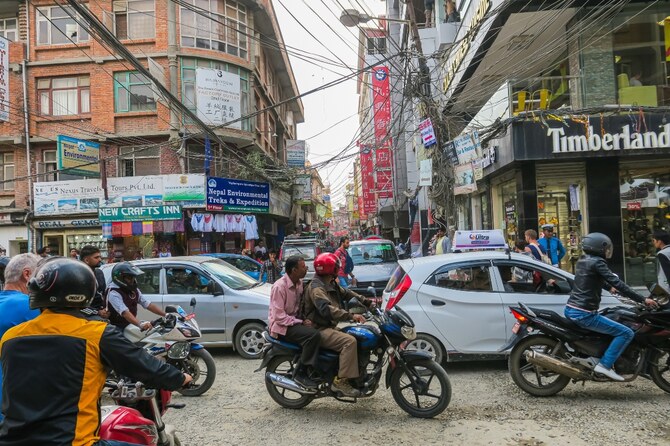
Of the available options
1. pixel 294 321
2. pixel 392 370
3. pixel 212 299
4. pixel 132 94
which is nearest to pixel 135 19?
→ pixel 132 94

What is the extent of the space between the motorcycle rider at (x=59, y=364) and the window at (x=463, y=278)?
4793 mm

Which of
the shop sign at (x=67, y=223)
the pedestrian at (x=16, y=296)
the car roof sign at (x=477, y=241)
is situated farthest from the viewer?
the shop sign at (x=67, y=223)

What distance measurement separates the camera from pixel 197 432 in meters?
4.72

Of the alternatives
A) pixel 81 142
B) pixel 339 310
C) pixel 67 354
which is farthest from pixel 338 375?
pixel 81 142

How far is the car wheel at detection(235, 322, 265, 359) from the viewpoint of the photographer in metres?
7.65

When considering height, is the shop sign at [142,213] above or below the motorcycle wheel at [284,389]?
above

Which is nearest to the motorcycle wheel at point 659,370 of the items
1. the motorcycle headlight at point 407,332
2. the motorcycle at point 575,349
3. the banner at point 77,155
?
the motorcycle at point 575,349

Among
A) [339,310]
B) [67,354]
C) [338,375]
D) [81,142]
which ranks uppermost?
[81,142]

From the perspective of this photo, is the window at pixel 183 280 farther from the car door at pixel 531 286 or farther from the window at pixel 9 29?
the window at pixel 9 29

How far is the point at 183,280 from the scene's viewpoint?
7988mm

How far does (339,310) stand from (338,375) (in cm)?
66

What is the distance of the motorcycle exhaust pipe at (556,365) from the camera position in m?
5.00

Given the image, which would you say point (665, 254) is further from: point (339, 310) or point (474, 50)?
point (474, 50)

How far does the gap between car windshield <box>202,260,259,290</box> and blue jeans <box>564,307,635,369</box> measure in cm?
520
